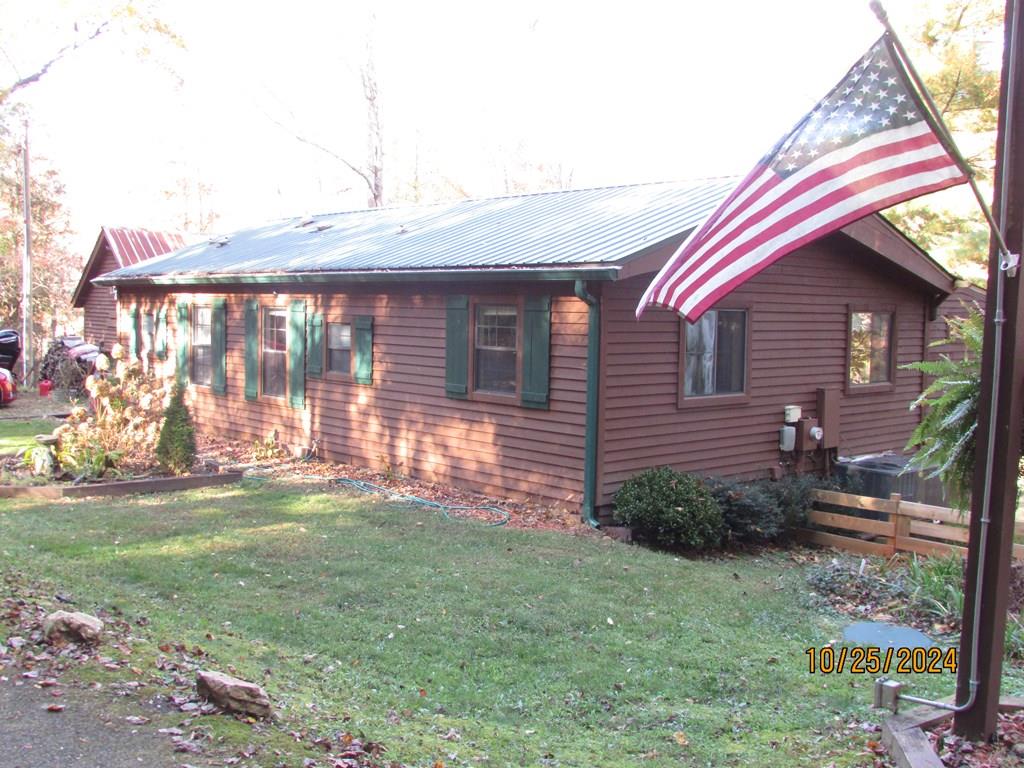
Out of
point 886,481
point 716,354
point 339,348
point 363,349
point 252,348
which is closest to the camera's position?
point 716,354

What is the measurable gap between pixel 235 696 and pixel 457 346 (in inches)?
300

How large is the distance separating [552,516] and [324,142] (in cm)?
2494

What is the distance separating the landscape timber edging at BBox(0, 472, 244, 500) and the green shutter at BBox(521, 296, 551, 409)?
155 inches

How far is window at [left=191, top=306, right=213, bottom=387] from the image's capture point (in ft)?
53.2

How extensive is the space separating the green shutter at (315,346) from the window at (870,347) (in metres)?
7.46

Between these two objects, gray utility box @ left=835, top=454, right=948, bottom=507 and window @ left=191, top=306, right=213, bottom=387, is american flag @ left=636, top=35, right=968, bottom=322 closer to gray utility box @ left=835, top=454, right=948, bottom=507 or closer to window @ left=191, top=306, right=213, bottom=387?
gray utility box @ left=835, top=454, right=948, bottom=507

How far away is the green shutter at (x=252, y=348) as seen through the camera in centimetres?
1481

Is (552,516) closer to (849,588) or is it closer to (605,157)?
(849,588)

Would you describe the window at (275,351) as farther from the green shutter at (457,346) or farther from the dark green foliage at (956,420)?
the dark green foliage at (956,420)

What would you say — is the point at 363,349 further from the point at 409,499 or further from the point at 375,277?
the point at 409,499

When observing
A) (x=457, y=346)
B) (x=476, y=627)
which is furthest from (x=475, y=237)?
(x=476, y=627)

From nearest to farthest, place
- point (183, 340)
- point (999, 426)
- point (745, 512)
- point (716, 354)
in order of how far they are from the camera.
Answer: point (999, 426)
point (745, 512)
point (716, 354)
point (183, 340)

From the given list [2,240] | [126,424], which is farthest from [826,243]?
[2,240]

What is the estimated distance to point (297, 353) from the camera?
46.2ft
